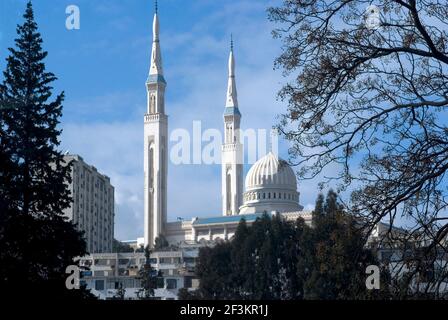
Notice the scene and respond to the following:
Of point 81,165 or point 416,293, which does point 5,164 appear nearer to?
point 416,293

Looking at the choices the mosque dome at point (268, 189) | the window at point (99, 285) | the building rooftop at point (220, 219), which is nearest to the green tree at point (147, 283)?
the window at point (99, 285)

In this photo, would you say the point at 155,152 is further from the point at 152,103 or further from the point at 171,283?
the point at 171,283

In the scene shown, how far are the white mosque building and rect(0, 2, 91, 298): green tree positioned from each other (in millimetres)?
69699

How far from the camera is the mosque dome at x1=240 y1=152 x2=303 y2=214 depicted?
102 metres

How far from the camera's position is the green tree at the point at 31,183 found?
26.5 meters

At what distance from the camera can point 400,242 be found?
1447 centimetres

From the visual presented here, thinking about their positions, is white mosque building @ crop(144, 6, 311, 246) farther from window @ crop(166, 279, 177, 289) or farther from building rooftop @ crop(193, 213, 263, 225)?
window @ crop(166, 279, 177, 289)

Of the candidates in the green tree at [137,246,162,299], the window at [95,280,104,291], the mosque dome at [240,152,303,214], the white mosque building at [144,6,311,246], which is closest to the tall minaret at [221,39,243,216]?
the white mosque building at [144,6,311,246]

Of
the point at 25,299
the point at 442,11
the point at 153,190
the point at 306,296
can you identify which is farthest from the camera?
the point at 153,190

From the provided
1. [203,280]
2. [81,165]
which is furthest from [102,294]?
[81,165]

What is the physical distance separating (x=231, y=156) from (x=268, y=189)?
8.81 m

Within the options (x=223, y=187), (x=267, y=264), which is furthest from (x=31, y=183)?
(x=223, y=187)
